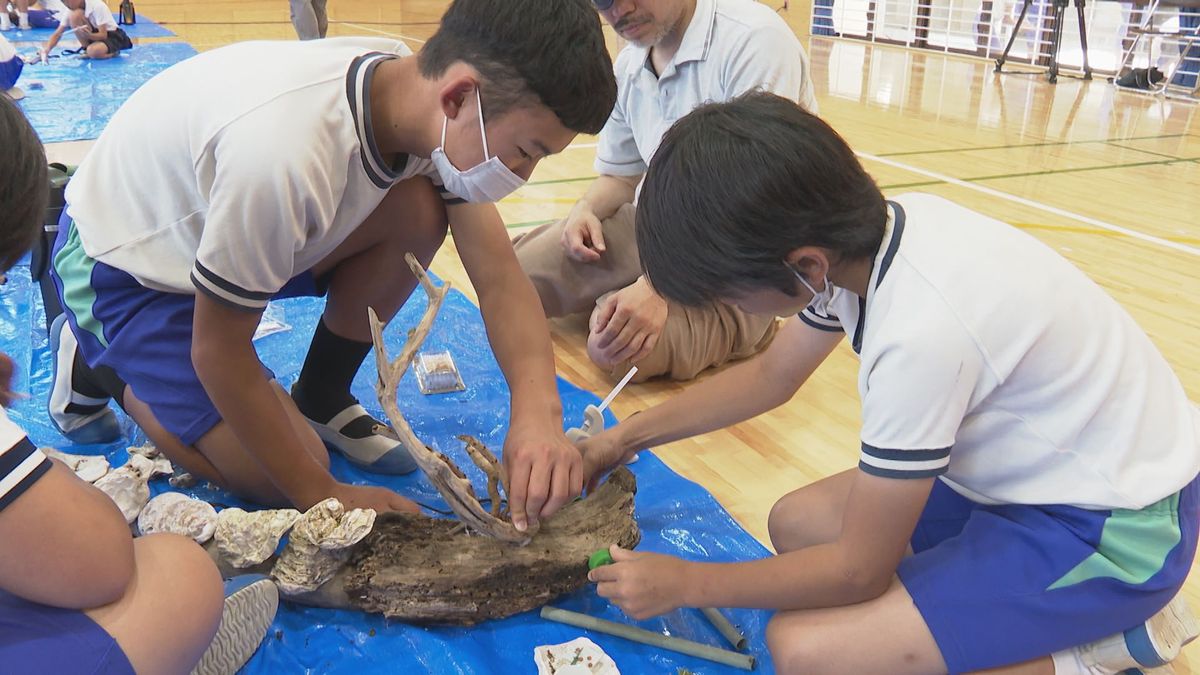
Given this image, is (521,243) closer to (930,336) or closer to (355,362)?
(355,362)

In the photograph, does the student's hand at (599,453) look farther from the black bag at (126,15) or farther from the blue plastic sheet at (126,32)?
the black bag at (126,15)

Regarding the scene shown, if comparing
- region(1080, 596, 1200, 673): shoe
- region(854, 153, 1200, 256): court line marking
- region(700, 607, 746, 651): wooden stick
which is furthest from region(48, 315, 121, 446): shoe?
region(854, 153, 1200, 256): court line marking

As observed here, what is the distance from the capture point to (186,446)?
154 cm

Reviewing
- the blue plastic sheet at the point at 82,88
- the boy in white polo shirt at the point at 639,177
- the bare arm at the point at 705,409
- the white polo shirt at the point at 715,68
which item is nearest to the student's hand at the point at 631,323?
the boy in white polo shirt at the point at 639,177

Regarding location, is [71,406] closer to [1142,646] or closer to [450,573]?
[450,573]

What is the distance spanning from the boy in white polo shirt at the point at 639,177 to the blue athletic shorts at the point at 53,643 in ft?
3.94

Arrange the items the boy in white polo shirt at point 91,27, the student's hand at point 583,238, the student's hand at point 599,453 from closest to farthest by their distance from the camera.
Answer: the student's hand at point 599,453, the student's hand at point 583,238, the boy in white polo shirt at point 91,27

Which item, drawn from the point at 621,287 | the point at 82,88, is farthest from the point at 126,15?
the point at 621,287

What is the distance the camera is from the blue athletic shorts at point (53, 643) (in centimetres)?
91

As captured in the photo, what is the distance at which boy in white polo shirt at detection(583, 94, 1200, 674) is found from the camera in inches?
40.2

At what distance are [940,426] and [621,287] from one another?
136cm

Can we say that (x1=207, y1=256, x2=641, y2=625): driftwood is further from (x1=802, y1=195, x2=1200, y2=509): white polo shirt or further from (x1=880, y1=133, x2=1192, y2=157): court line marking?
(x1=880, y1=133, x2=1192, y2=157): court line marking

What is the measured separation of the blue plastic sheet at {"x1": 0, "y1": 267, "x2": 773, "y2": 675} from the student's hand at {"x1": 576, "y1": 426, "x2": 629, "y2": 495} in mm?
168

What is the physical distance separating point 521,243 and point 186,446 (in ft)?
3.63
